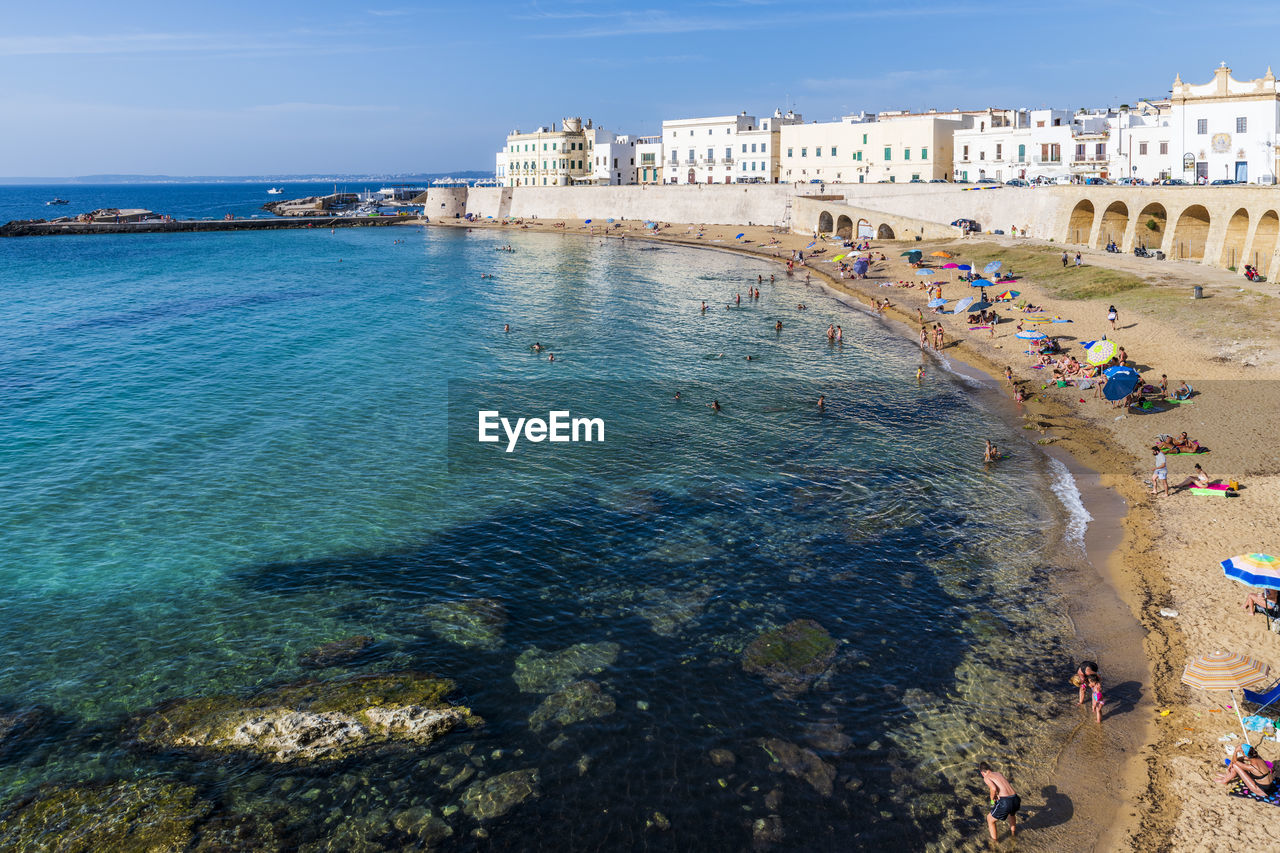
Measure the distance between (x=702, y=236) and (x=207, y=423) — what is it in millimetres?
84306

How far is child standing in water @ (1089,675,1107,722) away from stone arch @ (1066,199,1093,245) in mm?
62052

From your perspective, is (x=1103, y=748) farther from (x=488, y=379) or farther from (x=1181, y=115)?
(x=1181, y=115)

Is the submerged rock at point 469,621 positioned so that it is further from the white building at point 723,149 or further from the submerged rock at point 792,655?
the white building at point 723,149

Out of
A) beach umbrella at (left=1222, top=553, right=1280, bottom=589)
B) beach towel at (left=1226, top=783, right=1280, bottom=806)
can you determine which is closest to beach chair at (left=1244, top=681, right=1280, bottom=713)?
beach towel at (left=1226, top=783, right=1280, bottom=806)

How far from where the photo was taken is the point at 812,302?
68188 mm

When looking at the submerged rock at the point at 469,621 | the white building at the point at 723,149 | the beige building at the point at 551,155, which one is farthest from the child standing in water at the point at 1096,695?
the beige building at the point at 551,155

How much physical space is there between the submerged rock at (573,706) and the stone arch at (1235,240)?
53.8 metres

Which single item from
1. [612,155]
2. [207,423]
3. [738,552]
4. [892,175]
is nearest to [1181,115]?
Answer: [892,175]

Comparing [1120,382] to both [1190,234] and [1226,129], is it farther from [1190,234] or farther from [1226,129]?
[1226,129]

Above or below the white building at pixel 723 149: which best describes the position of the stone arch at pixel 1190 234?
below

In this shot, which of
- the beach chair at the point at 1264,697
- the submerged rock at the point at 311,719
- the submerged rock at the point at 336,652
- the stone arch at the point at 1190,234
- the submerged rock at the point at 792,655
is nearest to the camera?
the beach chair at the point at 1264,697

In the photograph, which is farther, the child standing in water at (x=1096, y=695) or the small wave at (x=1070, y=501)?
the small wave at (x=1070, y=501)

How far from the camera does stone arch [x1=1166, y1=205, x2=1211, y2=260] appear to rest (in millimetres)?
57500

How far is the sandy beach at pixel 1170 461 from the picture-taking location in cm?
1520
